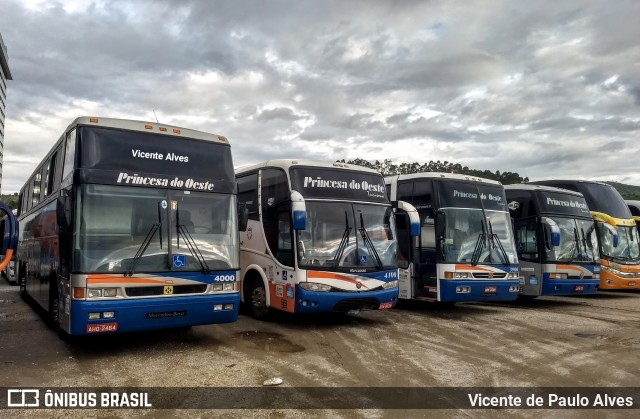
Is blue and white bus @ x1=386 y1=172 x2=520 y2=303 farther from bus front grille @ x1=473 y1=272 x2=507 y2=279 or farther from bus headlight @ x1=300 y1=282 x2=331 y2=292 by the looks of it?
bus headlight @ x1=300 y1=282 x2=331 y2=292

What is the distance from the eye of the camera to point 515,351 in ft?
27.9

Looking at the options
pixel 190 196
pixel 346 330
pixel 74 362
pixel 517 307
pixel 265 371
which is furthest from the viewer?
pixel 517 307

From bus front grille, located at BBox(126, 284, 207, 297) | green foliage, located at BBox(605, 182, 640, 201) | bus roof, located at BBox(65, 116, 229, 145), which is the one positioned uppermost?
green foliage, located at BBox(605, 182, 640, 201)

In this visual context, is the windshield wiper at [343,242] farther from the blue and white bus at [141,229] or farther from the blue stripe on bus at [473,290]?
the blue stripe on bus at [473,290]

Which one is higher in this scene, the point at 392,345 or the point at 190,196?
the point at 190,196

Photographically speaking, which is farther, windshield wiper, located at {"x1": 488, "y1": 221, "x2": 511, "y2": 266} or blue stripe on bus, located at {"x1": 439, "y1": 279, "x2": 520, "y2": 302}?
windshield wiper, located at {"x1": 488, "y1": 221, "x2": 511, "y2": 266}

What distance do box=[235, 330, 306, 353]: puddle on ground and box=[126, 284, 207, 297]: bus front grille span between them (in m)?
1.37

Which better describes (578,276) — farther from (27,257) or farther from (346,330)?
(27,257)

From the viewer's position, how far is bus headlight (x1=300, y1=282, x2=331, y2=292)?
9883 mm

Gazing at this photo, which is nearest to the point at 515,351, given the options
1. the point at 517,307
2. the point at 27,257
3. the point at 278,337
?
the point at 278,337

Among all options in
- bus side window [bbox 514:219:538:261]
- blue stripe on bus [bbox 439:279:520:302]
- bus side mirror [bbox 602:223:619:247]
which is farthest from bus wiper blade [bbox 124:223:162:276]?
bus side mirror [bbox 602:223:619:247]

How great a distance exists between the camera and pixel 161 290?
7.73 m

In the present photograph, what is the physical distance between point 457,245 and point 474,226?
70 centimetres

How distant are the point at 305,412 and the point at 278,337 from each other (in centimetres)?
408
